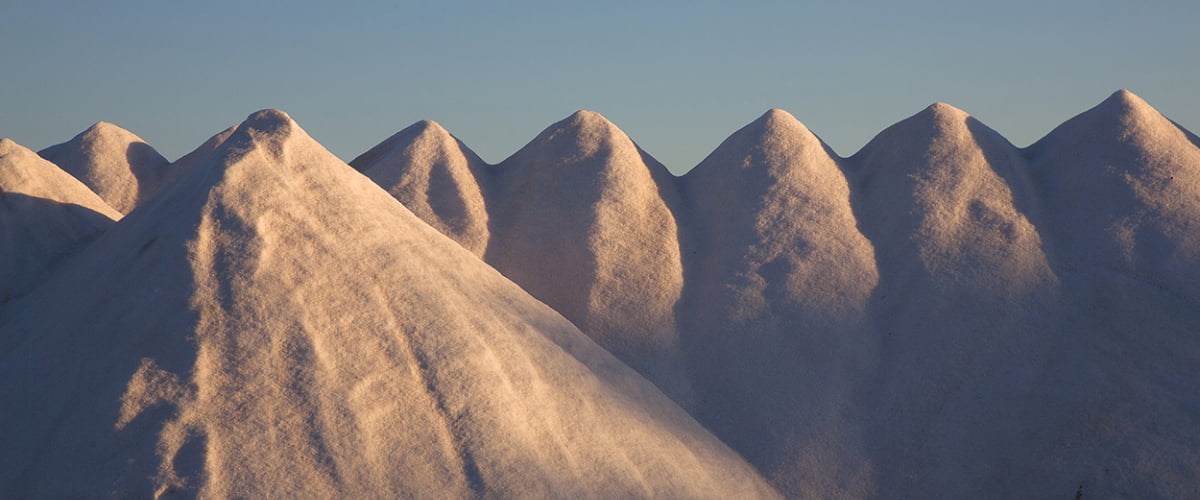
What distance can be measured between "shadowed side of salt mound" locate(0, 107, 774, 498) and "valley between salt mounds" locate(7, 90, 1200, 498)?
25mm

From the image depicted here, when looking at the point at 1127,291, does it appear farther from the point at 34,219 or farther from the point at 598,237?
the point at 34,219

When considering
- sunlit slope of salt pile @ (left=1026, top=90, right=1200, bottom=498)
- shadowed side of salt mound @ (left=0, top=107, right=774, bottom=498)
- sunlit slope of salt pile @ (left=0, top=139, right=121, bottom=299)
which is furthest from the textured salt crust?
sunlit slope of salt pile @ (left=0, top=139, right=121, bottom=299)

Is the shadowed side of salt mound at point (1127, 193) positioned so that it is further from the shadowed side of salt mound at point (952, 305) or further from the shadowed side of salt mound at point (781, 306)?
the shadowed side of salt mound at point (781, 306)

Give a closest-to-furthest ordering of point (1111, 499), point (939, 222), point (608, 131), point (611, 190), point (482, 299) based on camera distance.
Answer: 1. point (1111, 499)
2. point (482, 299)
3. point (939, 222)
4. point (611, 190)
5. point (608, 131)

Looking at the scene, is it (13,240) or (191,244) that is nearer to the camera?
(191,244)

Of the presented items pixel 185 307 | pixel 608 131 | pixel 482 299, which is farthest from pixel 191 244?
pixel 608 131

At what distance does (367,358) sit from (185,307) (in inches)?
58.4

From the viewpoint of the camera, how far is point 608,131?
11453 millimetres

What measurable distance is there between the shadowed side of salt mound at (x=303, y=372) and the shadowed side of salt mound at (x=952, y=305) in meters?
1.77

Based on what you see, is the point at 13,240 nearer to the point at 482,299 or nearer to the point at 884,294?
the point at 482,299

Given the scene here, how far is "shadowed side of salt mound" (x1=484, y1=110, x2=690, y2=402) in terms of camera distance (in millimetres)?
9539

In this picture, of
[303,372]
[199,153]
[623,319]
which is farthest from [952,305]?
[199,153]

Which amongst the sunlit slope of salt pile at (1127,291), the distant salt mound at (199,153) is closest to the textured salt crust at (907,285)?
the sunlit slope of salt pile at (1127,291)

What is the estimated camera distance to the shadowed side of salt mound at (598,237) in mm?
9539
